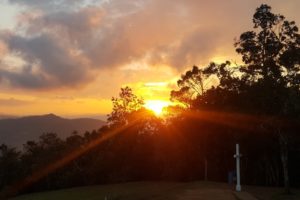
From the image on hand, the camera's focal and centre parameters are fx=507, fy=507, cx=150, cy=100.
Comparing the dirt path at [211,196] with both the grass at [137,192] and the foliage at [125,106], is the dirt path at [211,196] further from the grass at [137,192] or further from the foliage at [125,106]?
the foliage at [125,106]

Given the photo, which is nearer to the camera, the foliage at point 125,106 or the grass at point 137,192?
the grass at point 137,192

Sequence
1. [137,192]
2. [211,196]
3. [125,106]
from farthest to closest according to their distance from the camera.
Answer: [125,106]
[137,192]
[211,196]

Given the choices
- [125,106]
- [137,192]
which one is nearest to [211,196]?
[137,192]

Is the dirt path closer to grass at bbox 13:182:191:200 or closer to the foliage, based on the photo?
grass at bbox 13:182:191:200

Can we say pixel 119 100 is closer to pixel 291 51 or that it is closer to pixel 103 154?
pixel 103 154

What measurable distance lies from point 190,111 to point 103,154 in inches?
866

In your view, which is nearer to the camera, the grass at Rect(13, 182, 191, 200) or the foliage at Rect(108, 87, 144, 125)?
the grass at Rect(13, 182, 191, 200)

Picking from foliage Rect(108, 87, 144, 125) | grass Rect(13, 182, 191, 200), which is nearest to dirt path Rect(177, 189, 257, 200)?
grass Rect(13, 182, 191, 200)

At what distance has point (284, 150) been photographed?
127 feet

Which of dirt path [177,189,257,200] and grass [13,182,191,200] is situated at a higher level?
dirt path [177,189,257,200]

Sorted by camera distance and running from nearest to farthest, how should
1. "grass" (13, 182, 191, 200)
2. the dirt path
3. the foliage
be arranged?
1. the dirt path
2. "grass" (13, 182, 191, 200)
3. the foliage

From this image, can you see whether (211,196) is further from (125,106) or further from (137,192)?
(125,106)

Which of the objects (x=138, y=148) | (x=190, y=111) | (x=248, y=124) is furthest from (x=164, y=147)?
(x=248, y=124)

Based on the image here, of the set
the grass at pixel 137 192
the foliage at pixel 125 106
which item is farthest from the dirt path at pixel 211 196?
the foliage at pixel 125 106
